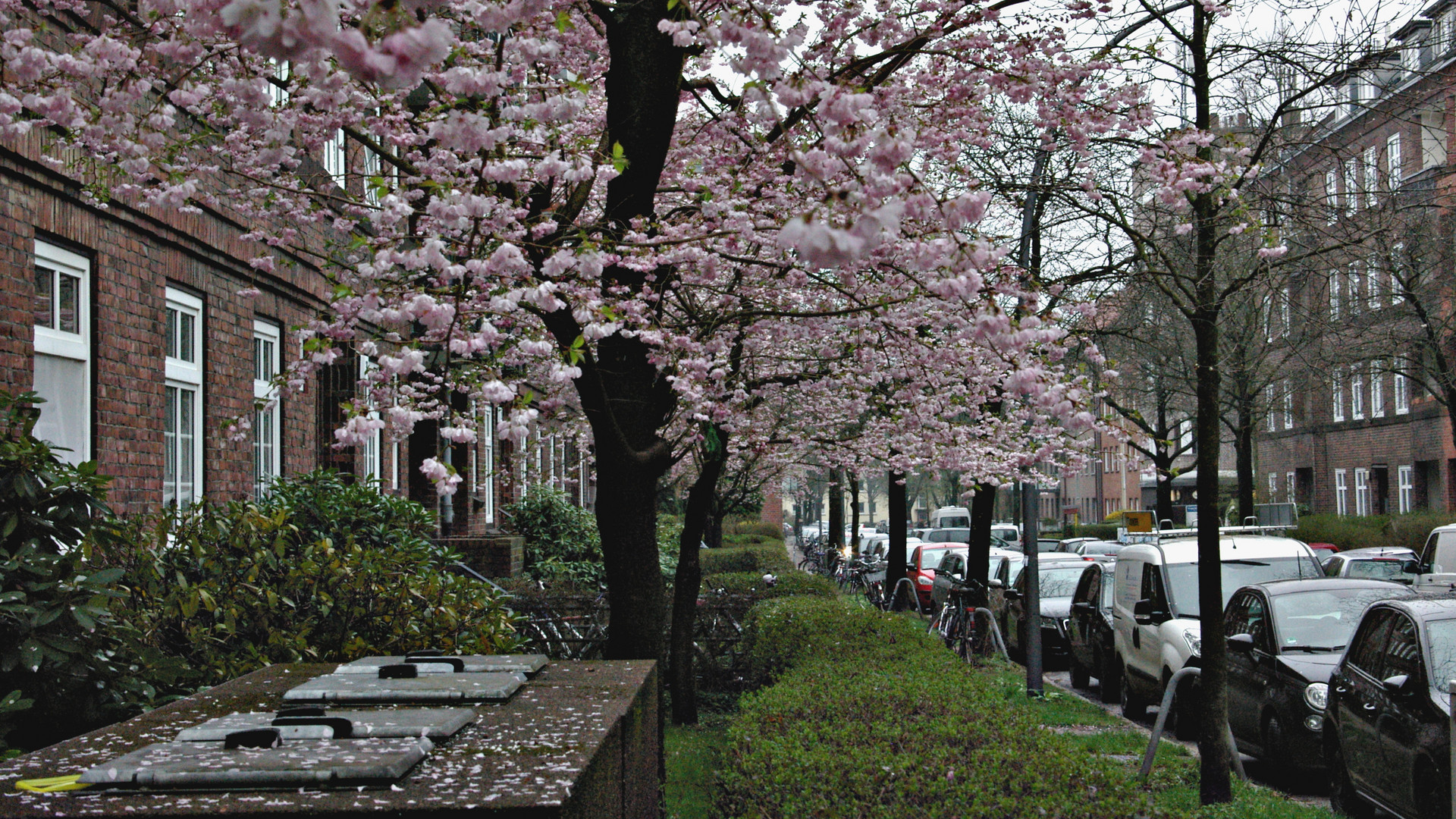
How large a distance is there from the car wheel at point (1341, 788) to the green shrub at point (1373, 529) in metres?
20.2

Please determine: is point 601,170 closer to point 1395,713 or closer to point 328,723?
point 328,723

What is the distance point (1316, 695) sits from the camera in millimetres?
9477

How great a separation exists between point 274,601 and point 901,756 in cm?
311

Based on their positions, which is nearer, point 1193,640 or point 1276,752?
point 1276,752

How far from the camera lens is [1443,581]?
14.2 meters

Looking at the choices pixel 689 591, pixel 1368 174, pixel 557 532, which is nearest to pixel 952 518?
pixel 557 532

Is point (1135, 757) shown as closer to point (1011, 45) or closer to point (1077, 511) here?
point (1011, 45)

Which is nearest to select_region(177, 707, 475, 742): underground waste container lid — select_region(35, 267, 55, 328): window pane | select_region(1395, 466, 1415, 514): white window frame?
select_region(35, 267, 55, 328): window pane

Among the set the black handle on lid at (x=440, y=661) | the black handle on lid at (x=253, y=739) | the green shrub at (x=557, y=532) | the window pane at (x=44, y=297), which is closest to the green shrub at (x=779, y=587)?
the green shrub at (x=557, y=532)

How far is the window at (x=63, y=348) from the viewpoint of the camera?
7.90 metres

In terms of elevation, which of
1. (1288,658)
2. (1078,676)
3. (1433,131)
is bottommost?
(1078,676)

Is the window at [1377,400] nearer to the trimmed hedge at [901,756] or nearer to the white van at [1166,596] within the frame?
the white van at [1166,596]

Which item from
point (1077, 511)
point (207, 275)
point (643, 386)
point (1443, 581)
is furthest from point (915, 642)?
point (1077, 511)

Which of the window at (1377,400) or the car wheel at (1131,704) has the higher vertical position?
the window at (1377,400)
